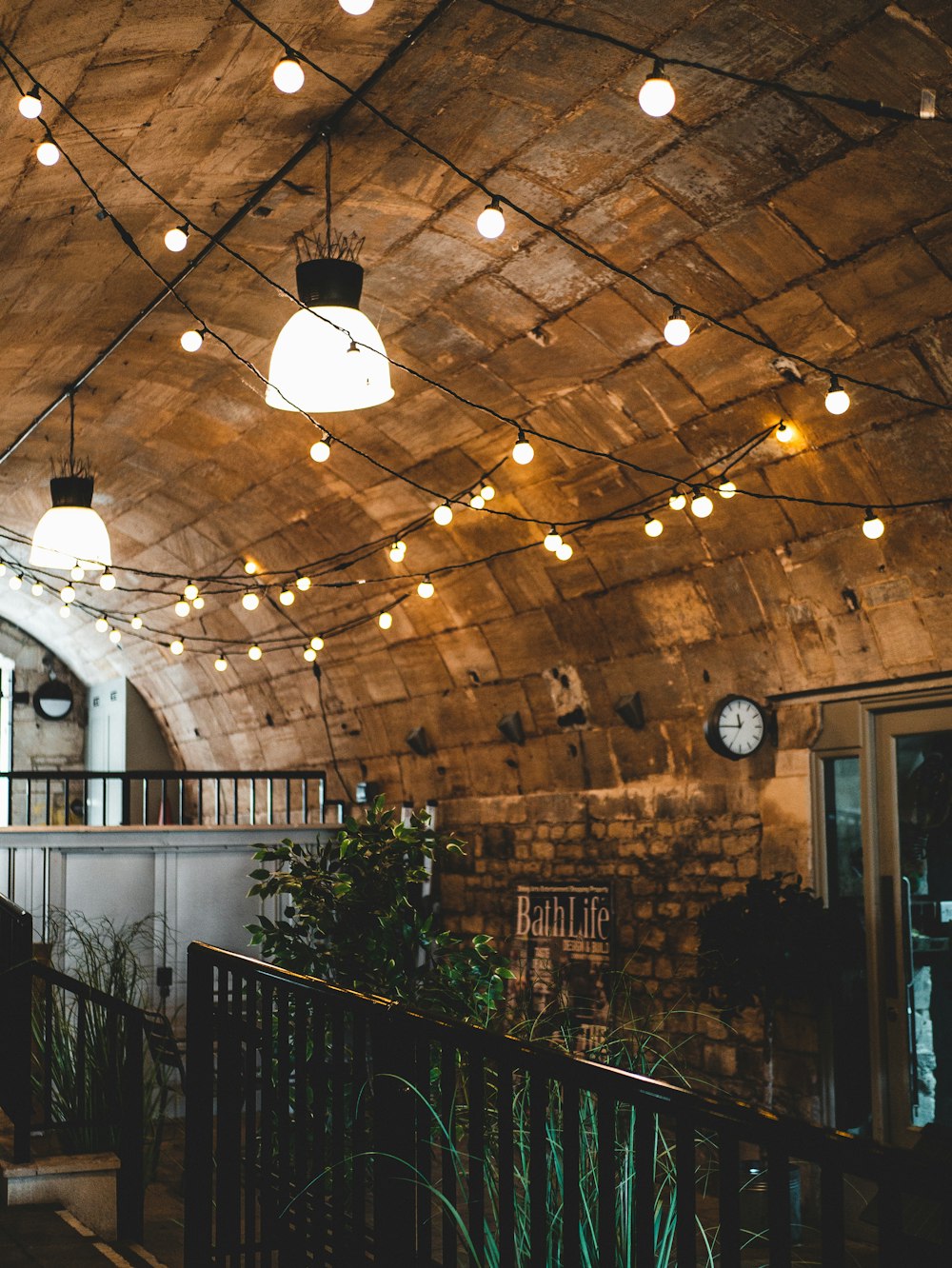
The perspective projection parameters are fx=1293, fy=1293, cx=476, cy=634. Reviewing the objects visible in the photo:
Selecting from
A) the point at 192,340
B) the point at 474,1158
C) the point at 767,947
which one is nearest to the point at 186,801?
the point at 192,340

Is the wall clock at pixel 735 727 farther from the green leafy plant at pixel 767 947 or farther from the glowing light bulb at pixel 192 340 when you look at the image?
the glowing light bulb at pixel 192 340

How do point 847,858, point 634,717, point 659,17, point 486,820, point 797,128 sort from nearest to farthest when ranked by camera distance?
point 659,17 → point 797,128 → point 847,858 → point 634,717 → point 486,820

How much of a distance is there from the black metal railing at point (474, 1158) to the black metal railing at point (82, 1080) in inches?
38.3

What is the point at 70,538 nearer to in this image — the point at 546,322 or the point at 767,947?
the point at 546,322

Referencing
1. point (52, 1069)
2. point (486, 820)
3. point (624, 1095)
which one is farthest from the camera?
point (486, 820)

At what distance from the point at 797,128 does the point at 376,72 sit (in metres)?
1.62

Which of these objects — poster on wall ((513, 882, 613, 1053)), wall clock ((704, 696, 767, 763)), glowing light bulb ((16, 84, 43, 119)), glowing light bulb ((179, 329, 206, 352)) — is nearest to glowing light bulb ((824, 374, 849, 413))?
→ wall clock ((704, 696, 767, 763))

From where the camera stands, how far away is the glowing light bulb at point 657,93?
11.8 feet

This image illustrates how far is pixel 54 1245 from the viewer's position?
4.43m

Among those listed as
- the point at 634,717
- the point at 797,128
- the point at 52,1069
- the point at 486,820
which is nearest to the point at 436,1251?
the point at 52,1069

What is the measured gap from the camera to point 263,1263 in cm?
336

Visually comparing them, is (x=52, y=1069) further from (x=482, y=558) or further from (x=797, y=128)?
(x=797, y=128)

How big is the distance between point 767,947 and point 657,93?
435 centimetres

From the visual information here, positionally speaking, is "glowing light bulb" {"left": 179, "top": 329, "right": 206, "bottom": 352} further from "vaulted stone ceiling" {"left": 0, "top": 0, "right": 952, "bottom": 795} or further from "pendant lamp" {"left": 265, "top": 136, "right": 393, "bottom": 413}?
"pendant lamp" {"left": 265, "top": 136, "right": 393, "bottom": 413}
